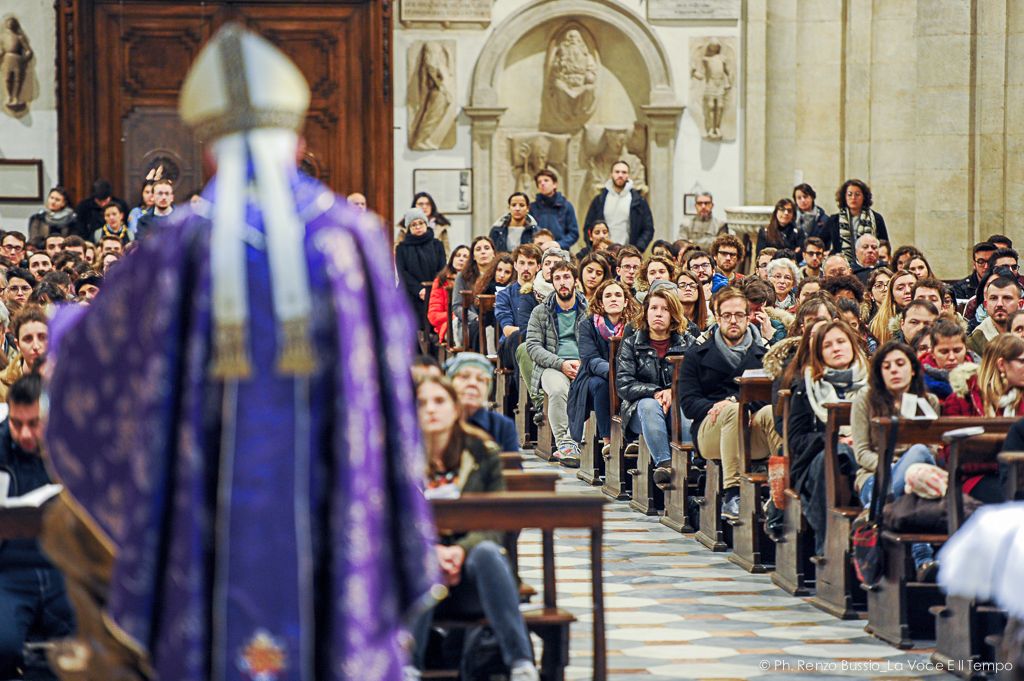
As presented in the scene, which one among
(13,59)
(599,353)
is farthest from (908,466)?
(13,59)

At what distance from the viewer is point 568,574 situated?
9695 mm

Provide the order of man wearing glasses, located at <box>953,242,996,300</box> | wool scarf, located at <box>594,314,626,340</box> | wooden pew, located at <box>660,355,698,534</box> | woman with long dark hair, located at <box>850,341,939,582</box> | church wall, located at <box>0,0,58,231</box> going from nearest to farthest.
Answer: woman with long dark hair, located at <box>850,341,939,582</box> → wooden pew, located at <box>660,355,698,534</box> → wool scarf, located at <box>594,314,626,340</box> → man wearing glasses, located at <box>953,242,996,300</box> → church wall, located at <box>0,0,58,231</box>

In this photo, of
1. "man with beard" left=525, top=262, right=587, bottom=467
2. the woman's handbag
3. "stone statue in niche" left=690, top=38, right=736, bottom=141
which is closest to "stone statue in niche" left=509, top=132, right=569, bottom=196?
"stone statue in niche" left=690, top=38, right=736, bottom=141

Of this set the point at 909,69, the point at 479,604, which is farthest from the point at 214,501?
the point at 909,69

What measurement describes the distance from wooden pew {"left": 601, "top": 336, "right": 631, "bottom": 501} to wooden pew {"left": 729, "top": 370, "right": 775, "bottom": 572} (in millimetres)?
1907

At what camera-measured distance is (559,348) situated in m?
13.8

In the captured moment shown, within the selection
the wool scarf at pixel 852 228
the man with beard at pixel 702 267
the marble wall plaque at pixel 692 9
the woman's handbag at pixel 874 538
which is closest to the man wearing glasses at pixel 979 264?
the man with beard at pixel 702 267

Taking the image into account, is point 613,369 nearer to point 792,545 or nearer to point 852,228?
point 792,545

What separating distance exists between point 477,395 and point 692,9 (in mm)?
15460

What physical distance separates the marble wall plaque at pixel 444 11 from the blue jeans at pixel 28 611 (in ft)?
51.3

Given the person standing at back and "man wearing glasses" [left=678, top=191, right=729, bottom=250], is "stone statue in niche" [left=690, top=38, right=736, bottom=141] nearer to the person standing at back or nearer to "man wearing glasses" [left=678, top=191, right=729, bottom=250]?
"man wearing glasses" [left=678, top=191, right=729, bottom=250]

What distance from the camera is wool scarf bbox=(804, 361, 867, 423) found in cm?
917

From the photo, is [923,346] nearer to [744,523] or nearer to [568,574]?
[744,523]

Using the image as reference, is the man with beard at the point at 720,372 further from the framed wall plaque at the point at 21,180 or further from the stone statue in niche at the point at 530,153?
the framed wall plaque at the point at 21,180
